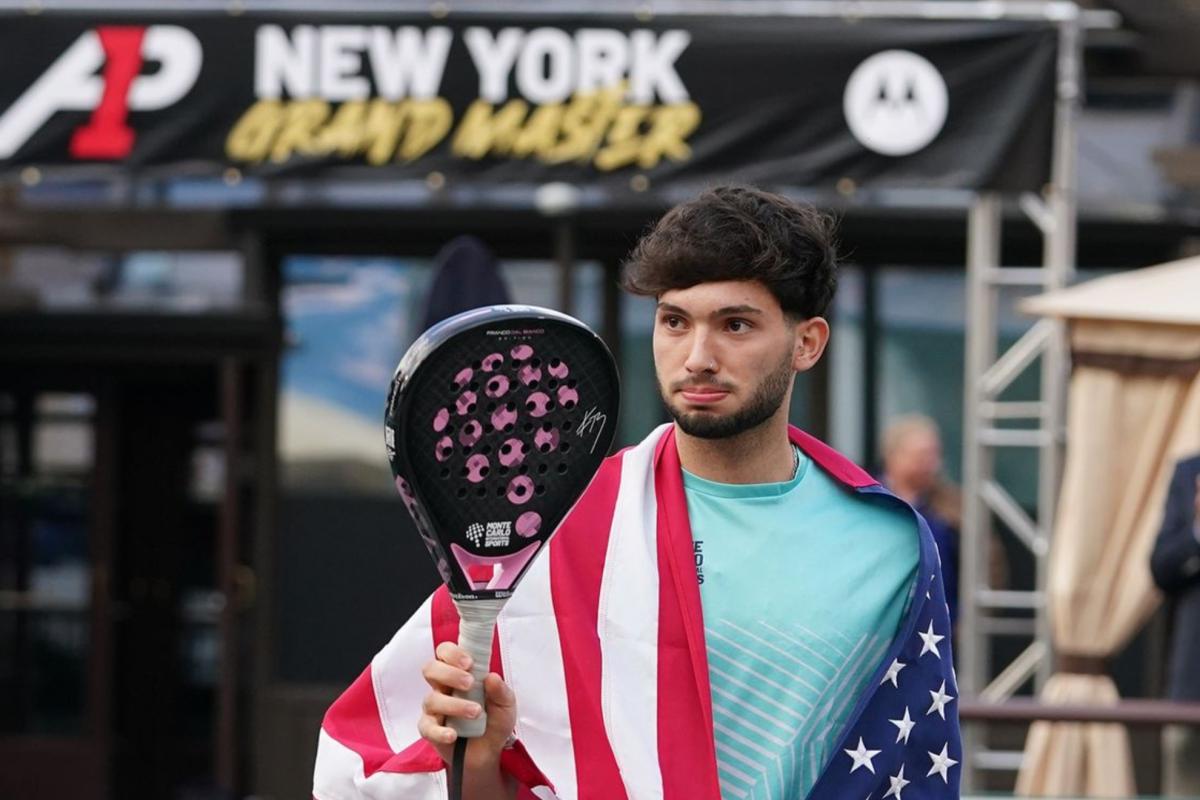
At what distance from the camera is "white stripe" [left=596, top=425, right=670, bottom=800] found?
2.38m

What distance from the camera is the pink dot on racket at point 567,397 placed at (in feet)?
7.14

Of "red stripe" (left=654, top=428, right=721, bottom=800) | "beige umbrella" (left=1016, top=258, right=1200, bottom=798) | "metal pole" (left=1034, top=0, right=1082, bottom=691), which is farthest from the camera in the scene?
"metal pole" (left=1034, top=0, right=1082, bottom=691)

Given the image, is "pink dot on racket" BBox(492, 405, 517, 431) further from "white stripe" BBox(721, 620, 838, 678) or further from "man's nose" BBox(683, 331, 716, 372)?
"white stripe" BBox(721, 620, 838, 678)

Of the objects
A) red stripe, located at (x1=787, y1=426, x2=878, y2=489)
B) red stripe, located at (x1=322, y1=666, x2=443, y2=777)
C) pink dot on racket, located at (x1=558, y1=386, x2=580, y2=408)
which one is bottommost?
red stripe, located at (x1=322, y1=666, x2=443, y2=777)

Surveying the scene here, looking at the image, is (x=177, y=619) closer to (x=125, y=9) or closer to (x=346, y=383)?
(x=346, y=383)

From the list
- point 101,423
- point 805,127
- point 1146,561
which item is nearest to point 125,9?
point 805,127

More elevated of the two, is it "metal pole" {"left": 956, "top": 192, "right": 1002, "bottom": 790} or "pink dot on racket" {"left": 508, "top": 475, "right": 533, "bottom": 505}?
"pink dot on racket" {"left": 508, "top": 475, "right": 533, "bottom": 505}

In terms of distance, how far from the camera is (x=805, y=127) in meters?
7.13

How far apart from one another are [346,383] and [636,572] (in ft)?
23.8

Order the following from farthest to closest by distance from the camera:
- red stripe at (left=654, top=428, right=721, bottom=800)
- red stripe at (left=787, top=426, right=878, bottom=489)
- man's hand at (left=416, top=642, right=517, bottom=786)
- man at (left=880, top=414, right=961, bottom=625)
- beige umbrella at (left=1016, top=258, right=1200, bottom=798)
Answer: man at (left=880, top=414, right=961, bottom=625) → beige umbrella at (left=1016, top=258, right=1200, bottom=798) → red stripe at (left=787, top=426, right=878, bottom=489) → red stripe at (left=654, top=428, right=721, bottom=800) → man's hand at (left=416, top=642, right=517, bottom=786)

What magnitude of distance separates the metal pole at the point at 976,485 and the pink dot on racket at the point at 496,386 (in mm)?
5326

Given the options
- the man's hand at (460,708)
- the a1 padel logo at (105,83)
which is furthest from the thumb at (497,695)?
the a1 padel logo at (105,83)

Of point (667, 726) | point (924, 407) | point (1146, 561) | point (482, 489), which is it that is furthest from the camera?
point (924, 407)
